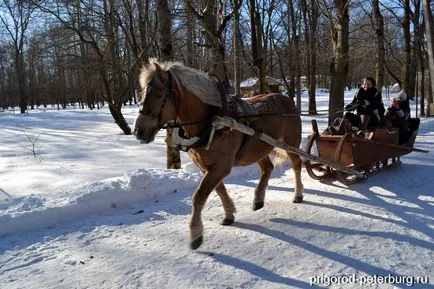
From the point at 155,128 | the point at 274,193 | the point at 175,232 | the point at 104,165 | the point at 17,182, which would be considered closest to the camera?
the point at 155,128

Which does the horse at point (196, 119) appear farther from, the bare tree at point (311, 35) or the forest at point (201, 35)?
the bare tree at point (311, 35)

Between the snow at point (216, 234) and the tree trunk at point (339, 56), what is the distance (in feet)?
16.6

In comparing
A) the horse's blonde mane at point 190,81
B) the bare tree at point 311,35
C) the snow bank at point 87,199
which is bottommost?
the snow bank at point 87,199

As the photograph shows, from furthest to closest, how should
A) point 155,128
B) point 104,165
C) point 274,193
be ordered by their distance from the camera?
point 104,165
point 274,193
point 155,128

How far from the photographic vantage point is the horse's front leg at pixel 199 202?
3912 millimetres

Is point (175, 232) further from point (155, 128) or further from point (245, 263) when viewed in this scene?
point (155, 128)

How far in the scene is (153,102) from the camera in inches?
142

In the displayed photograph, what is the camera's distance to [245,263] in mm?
3637

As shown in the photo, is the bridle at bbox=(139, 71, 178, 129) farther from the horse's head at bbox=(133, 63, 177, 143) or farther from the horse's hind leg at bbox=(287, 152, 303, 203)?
the horse's hind leg at bbox=(287, 152, 303, 203)

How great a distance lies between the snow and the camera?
11.1 ft

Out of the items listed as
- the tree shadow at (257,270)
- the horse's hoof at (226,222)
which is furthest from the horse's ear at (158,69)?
the horse's hoof at (226,222)

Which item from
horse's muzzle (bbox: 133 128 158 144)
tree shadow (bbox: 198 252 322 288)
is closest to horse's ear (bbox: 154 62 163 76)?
horse's muzzle (bbox: 133 128 158 144)

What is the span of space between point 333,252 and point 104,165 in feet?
18.9

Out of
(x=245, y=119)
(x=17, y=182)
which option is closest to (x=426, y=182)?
(x=245, y=119)
